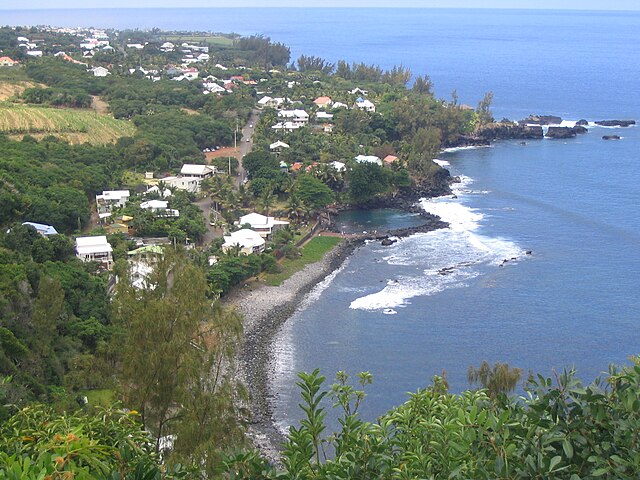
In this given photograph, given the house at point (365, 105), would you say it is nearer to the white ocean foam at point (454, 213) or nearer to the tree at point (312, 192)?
the white ocean foam at point (454, 213)

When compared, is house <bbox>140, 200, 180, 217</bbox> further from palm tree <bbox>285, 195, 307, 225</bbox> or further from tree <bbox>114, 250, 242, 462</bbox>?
tree <bbox>114, 250, 242, 462</bbox>

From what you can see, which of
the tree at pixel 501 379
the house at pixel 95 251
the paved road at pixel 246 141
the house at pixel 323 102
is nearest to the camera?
the tree at pixel 501 379

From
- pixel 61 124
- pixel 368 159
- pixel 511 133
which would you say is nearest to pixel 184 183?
pixel 368 159

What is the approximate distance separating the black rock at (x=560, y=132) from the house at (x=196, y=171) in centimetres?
2996

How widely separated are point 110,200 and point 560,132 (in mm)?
37937

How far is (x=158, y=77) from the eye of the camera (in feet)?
238

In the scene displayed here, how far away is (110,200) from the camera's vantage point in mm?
36875

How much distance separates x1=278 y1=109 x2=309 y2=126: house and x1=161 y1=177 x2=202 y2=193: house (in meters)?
16.4

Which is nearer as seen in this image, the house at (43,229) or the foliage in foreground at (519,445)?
the foliage in foreground at (519,445)

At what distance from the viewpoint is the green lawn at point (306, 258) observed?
104 ft

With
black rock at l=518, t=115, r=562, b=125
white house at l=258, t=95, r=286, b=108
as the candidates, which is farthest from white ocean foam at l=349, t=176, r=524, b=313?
black rock at l=518, t=115, r=562, b=125

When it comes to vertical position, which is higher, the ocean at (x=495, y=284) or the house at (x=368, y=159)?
the house at (x=368, y=159)

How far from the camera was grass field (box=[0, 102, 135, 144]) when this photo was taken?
46.3m

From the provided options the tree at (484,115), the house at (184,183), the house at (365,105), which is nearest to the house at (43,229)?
the house at (184,183)
